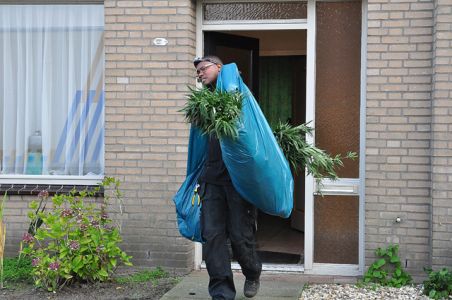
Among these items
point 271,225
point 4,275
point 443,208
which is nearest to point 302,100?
point 271,225

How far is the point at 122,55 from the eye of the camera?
7.14 meters

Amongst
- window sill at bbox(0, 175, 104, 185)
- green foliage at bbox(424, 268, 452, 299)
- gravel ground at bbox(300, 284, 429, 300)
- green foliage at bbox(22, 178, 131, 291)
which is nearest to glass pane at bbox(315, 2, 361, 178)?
gravel ground at bbox(300, 284, 429, 300)

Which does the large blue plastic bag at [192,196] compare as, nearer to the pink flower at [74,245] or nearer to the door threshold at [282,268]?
the pink flower at [74,245]

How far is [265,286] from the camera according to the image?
6473 millimetres

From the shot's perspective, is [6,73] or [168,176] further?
[6,73]

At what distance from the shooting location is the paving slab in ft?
20.1

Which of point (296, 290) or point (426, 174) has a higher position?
point (426, 174)

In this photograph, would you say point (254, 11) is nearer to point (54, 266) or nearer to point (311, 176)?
point (311, 176)

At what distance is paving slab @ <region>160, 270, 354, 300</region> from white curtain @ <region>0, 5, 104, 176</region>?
1.65 metres

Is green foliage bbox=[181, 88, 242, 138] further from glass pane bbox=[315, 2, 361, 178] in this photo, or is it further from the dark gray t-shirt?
glass pane bbox=[315, 2, 361, 178]

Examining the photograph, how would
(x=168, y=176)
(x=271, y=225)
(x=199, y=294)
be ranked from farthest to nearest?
1. (x=271, y=225)
2. (x=168, y=176)
3. (x=199, y=294)

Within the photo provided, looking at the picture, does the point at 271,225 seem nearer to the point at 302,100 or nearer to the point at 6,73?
the point at 302,100

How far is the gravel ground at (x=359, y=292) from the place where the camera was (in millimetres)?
6238

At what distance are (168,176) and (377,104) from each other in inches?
82.7
